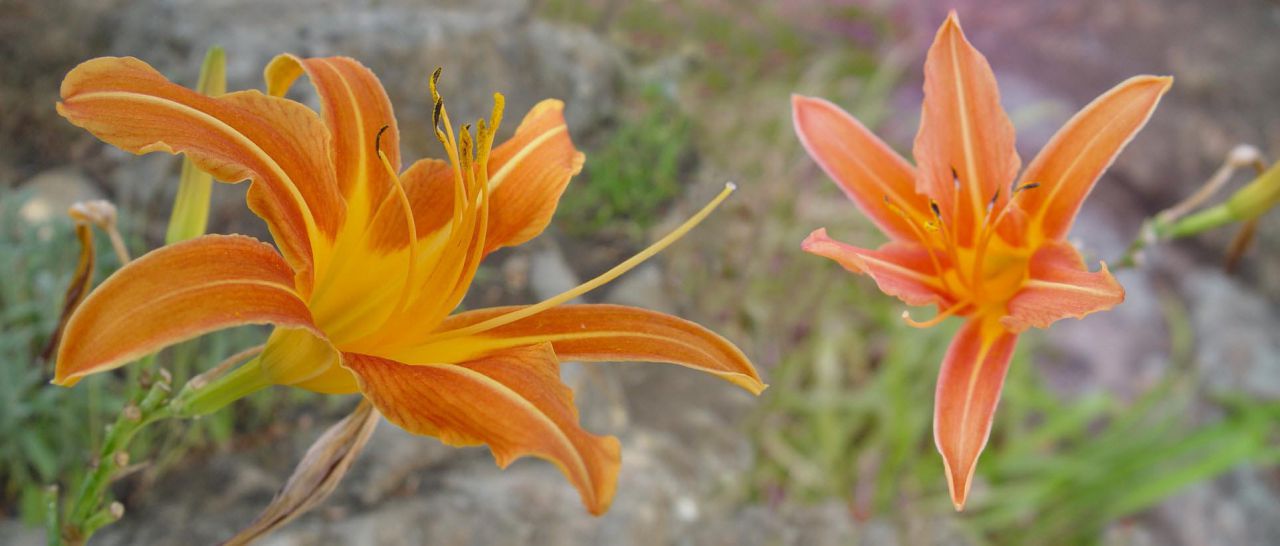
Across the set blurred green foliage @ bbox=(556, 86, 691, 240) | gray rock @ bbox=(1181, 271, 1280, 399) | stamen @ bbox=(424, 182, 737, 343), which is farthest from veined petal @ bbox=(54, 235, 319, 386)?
gray rock @ bbox=(1181, 271, 1280, 399)

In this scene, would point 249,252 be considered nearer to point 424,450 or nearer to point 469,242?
point 469,242

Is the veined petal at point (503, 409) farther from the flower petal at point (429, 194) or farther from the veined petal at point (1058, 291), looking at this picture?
the veined petal at point (1058, 291)

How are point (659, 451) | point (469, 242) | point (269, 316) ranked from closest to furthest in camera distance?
point (269, 316) → point (469, 242) → point (659, 451)

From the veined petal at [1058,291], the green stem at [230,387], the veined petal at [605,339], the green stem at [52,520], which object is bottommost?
the green stem at [52,520]

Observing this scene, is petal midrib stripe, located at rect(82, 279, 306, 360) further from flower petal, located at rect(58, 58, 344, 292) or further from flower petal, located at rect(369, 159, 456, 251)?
flower petal, located at rect(369, 159, 456, 251)

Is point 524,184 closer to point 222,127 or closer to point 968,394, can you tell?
point 222,127

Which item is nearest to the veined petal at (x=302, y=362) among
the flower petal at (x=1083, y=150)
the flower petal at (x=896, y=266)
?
the flower petal at (x=896, y=266)

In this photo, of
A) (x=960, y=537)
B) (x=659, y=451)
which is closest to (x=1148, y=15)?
(x=960, y=537)

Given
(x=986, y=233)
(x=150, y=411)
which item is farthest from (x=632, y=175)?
(x=150, y=411)

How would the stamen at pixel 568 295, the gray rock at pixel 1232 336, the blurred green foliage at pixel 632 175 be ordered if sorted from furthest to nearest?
1. the gray rock at pixel 1232 336
2. the blurred green foliage at pixel 632 175
3. the stamen at pixel 568 295
